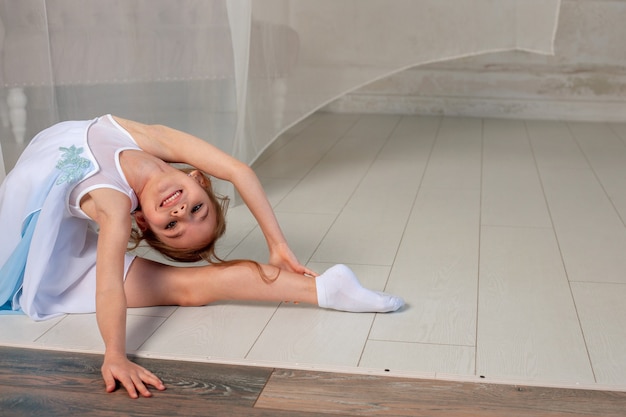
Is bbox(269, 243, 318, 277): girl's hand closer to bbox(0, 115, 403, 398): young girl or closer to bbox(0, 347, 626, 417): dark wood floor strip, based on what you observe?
bbox(0, 115, 403, 398): young girl

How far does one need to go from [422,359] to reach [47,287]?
744 millimetres

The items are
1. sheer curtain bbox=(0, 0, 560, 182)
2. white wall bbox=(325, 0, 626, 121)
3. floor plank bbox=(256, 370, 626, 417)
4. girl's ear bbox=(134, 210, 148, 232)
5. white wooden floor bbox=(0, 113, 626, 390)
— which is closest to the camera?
floor plank bbox=(256, 370, 626, 417)

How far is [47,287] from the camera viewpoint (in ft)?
5.29

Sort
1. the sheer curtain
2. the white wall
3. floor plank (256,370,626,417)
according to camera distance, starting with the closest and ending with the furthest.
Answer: floor plank (256,370,626,417)
the sheer curtain
the white wall

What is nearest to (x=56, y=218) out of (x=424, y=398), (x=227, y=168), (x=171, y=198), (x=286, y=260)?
(x=171, y=198)

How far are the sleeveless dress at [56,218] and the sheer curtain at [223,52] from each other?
441 mm

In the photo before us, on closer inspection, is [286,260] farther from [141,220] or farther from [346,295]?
[141,220]

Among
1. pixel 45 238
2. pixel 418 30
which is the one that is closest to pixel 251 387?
pixel 45 238

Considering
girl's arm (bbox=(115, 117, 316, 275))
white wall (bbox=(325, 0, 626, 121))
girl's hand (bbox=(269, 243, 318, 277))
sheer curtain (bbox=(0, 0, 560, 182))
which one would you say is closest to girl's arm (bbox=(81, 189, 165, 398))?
girl's arm (bbox=(115, 117, 316, 275))

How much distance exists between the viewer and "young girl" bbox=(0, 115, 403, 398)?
4.98 feet

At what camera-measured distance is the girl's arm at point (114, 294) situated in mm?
1310

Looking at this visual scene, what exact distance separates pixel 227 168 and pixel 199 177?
0.06m

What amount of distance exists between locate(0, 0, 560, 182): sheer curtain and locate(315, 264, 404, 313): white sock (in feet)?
2.73

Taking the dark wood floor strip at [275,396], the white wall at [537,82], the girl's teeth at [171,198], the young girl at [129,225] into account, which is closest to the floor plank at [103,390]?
the dark wood floor strip at [275,396]
